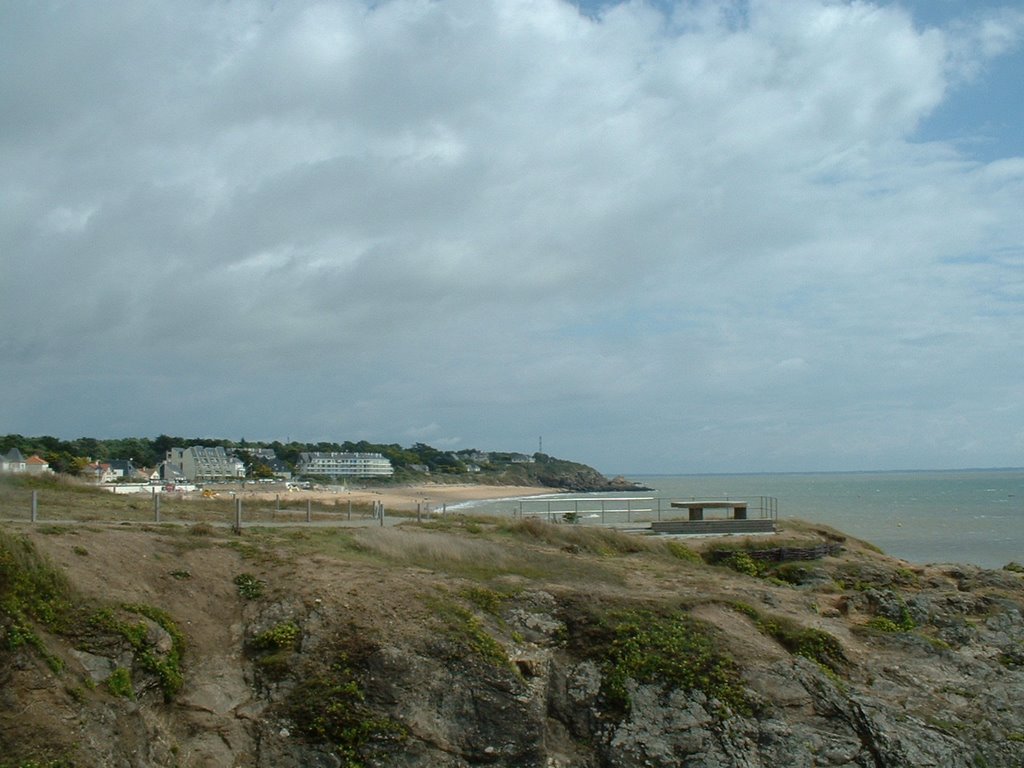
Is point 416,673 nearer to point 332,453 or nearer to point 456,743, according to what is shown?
point 456,743

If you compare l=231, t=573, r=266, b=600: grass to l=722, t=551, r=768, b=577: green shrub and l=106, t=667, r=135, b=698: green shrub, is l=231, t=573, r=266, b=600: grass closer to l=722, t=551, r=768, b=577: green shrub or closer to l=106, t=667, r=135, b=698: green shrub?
l=106, t=667, r=135, b=698: green shrub

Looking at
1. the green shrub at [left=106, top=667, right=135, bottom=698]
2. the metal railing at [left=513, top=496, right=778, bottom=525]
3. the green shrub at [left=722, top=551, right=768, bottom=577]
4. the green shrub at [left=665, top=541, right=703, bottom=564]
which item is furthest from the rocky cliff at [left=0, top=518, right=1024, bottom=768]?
the metal railing at [left=513, top=496, right=778, bottom=525]

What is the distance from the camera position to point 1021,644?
23.1 meters

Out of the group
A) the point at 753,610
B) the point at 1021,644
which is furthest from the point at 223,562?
the point at 1021,644

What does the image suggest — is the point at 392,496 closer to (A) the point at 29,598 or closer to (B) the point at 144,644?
(B) the point at 144,644

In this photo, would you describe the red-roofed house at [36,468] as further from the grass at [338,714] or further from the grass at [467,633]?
the grass at [338,714]

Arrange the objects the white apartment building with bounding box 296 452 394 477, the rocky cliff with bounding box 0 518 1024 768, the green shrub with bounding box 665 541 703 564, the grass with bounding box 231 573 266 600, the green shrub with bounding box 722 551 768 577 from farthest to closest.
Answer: the white apartment building with bounding box 296 452 394 477
the green shrub with bounding box 722 551 768 577
the green shrub with bounding box 665 541 703 564
the grass with bounding box 231 573 266 600
the rocky cliff with bounding box 0 518 1024 768

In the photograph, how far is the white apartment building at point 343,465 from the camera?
177m

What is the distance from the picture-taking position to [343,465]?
17938 cm

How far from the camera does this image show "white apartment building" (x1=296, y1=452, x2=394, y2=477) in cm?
17688

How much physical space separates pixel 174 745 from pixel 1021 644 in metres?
19.5

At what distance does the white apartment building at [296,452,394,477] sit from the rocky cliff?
155702 mm

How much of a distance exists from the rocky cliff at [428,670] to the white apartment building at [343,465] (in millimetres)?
155702

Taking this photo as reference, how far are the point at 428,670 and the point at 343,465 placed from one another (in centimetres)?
16605
